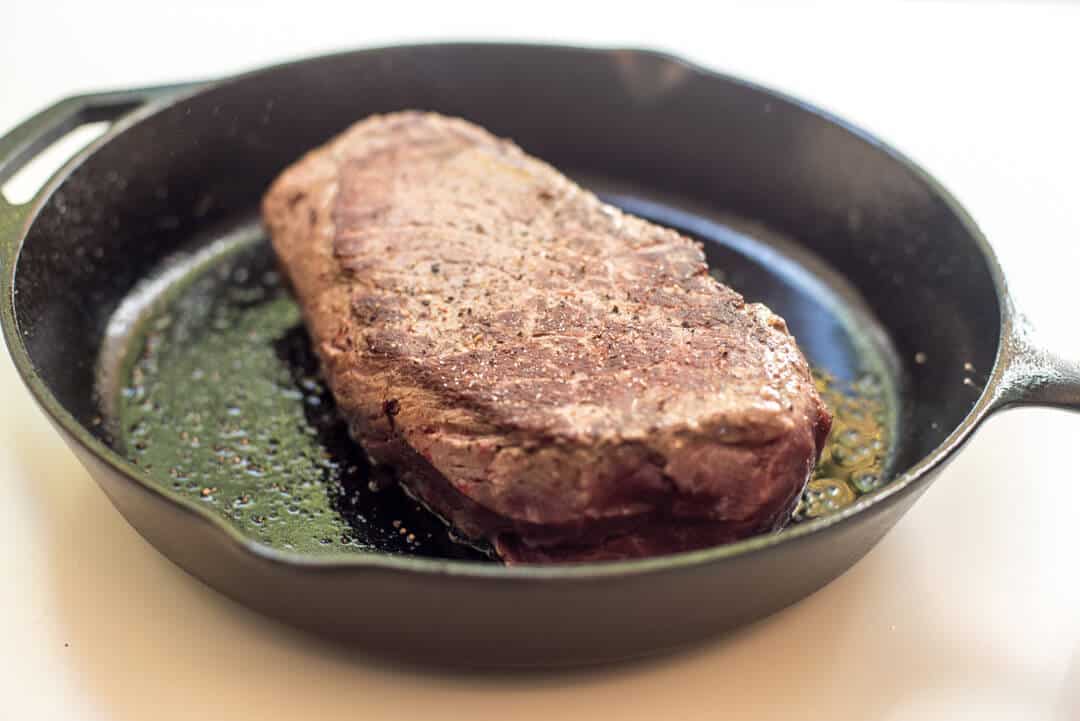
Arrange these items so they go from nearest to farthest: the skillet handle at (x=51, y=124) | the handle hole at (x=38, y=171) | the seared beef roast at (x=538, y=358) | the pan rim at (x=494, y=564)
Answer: the pan rim at (x=494, y=564) → the seared beef roast at (x=538, y=358) → the skillet handle at (x=51, y=124) → the handle hole at (x=38, y=171)

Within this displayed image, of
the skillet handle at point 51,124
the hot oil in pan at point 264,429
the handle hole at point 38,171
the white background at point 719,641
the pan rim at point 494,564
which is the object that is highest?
the skillet handle at point 51,124

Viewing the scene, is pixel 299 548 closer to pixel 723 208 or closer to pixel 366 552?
pixel 366 552

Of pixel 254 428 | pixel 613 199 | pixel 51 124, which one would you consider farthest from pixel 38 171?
pixel 613 199

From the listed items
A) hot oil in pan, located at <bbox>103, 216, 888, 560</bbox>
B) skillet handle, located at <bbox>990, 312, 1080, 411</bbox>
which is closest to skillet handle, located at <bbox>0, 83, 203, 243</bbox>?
hot oil in pan, located at <bbox>103, 216, 888, 560</bbox>

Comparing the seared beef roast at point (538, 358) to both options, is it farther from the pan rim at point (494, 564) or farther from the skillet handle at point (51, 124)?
the skillet handle at point (51, 124)

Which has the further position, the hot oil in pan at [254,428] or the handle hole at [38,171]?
the handle hole at [38,171]

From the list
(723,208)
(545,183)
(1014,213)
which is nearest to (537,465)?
(545,183)

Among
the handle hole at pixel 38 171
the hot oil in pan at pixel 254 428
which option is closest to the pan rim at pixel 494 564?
the hot oil in pan at pixel 254 428

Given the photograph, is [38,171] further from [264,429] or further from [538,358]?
[538,358]
